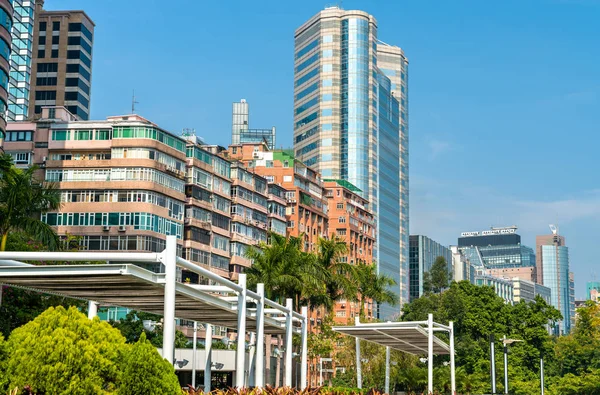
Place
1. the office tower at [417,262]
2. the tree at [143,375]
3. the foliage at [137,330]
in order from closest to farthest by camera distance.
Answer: the tree at [143,375]
the foliage at [137,330]
the office tower at [417,262]

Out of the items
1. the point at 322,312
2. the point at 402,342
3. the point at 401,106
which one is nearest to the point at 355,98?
the point at 401,106

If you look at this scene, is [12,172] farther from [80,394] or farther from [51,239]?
[80,394]

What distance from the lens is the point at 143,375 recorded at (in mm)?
16703

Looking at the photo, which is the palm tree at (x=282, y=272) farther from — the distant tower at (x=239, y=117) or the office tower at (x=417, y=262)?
the office tower at (x=417, y=262)

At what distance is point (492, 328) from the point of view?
85.5 m

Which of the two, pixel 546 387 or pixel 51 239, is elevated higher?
pixel 51 239

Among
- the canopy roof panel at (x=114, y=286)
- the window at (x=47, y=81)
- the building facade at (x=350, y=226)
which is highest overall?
the window at (x=47, y=81)

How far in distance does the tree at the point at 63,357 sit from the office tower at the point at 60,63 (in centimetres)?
11115

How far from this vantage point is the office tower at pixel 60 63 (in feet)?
412

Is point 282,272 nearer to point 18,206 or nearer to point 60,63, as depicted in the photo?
point 18,206

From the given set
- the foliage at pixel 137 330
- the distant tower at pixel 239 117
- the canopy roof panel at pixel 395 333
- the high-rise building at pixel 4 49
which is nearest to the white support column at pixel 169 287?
the canopy roof panel at pixel 395 333

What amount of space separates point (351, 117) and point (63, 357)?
14492cm

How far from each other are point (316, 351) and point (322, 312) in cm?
4844

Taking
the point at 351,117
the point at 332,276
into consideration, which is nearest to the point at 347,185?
the point at 351,117
